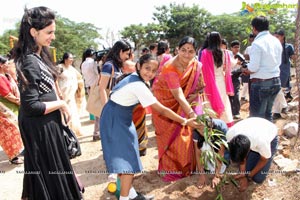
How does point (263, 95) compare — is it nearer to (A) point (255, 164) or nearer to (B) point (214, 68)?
(B) point (214, 68)

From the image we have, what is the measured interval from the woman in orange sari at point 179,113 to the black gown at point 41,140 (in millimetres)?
1495

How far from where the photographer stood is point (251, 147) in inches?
118

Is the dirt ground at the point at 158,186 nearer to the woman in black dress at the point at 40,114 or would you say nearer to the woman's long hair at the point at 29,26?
the woman in black dress at the point at 40,114

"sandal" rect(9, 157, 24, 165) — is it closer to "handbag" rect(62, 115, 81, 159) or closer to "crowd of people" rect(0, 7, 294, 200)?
"crowd of people" rect(0, 7, 294, 200)

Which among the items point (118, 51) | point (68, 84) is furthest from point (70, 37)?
point (118, 51)

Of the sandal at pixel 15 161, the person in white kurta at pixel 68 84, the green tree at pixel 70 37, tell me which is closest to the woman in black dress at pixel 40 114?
the sandal at pixel 15 161

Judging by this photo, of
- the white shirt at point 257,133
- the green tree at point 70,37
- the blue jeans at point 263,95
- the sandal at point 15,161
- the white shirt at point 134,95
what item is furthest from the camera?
the green tree at point 70,37

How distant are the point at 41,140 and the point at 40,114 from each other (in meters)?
0.22

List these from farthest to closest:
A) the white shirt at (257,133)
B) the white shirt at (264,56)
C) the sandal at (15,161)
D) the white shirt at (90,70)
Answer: the white shirt at (90,70) < the sandal at (15,161) < the white shirt at (264,56) < the white shirt at (257,133)

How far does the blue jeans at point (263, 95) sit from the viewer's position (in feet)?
13.0

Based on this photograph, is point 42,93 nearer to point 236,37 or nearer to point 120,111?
point 120,111

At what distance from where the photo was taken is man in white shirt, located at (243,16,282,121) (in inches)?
153

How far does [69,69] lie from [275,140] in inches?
162

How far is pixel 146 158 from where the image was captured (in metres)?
4.49
